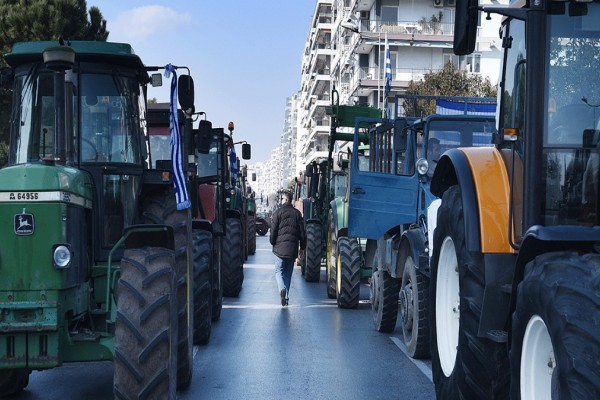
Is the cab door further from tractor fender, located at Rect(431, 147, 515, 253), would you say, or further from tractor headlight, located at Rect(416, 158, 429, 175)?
tractor fender, located at Rect(431, 147, 515, 253)

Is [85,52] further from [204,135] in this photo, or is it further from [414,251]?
[414,251]

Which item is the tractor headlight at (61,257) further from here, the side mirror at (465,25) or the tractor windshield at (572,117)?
the tractor windshield at (572,117)

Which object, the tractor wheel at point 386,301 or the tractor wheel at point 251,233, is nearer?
the tractor wheel at point 386,301

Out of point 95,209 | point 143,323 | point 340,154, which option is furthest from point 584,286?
point 340,154

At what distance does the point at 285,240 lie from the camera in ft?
56.3

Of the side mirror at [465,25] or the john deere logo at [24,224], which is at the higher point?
the side mirror at [465,25]

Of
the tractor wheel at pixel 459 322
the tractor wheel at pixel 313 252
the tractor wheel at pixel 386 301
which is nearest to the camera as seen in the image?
the tractor wheel at pixel 459 322

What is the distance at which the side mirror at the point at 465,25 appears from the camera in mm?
5383

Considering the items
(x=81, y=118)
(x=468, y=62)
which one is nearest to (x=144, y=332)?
(x=81, y=118)

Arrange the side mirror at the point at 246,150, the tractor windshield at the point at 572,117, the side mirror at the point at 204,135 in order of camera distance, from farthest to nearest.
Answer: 1. the side mirror at the point at 246,150
2. the side mirror at the point at 204,135
3. the tractor windshield at the point at 572,117

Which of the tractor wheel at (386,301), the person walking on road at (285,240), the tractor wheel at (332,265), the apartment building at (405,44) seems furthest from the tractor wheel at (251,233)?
the apartment building at (405,44)

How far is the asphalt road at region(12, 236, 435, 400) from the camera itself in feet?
29.2

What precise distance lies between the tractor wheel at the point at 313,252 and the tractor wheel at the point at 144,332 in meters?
14.1

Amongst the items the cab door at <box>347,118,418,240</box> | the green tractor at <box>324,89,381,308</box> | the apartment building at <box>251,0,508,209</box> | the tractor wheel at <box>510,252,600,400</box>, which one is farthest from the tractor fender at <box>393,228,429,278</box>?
the apartment building at <box>251,0,508,209</box>
